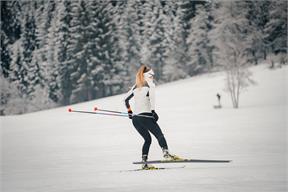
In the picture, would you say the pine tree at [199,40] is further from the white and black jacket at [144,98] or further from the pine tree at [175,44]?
the white and black jacket at [144,98]

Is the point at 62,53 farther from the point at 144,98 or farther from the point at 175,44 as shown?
the point at 144,98

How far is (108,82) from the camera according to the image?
2808 inches

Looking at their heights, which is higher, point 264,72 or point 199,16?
point 199,16

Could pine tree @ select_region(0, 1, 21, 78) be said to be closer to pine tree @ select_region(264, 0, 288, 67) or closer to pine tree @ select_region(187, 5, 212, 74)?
pine tree @ select_region(187, 5, 212, 74)

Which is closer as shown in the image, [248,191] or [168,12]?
[248,191]

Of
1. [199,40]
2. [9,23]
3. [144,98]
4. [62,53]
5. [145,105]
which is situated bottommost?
[145,105]

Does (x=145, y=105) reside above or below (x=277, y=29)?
below

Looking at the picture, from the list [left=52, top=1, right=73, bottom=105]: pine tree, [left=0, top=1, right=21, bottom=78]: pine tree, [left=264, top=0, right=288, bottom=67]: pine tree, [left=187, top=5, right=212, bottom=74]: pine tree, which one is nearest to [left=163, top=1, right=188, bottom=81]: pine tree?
[left=187, top=5, right=212, bottom=74]: pine tree

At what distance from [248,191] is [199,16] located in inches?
2713

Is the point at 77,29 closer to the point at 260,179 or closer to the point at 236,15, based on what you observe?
the point at 236,15

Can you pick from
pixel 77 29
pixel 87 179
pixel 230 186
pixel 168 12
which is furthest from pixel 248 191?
pixel 168 12

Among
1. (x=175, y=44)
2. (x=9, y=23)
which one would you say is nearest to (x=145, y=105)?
(x=175, y=44)

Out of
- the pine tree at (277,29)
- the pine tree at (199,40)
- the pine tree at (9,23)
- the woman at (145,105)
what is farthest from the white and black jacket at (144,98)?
the pine tree at (9,23)

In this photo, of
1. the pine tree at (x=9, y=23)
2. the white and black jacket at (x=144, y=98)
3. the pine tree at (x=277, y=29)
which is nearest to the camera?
the white and black jacket at (x=144, y=98)
